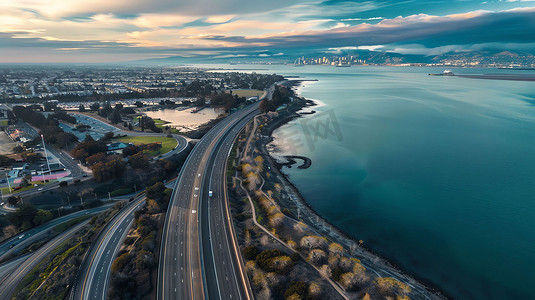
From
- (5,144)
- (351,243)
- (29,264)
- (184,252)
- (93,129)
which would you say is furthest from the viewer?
(93,129)

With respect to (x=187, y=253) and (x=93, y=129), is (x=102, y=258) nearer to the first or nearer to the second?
(x=187, y=253)

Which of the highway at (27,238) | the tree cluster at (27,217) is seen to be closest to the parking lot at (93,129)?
the tree cluster at (27,217)

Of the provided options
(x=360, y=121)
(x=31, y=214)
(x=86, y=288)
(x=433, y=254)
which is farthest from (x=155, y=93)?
(x=433, y=254)

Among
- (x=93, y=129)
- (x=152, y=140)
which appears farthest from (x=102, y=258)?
(x=93, y=129)

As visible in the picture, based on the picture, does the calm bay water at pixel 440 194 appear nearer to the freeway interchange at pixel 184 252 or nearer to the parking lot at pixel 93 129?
the freeway interchange at pixel 184 252

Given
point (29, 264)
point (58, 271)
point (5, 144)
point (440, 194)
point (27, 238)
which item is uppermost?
point (5, 144)

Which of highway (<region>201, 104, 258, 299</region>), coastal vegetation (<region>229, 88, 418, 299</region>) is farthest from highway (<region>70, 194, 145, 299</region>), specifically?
coastal vegetation (<region>229, 88, 418, 299</region>)

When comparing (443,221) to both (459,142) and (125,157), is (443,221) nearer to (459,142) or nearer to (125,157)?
(459,142)
